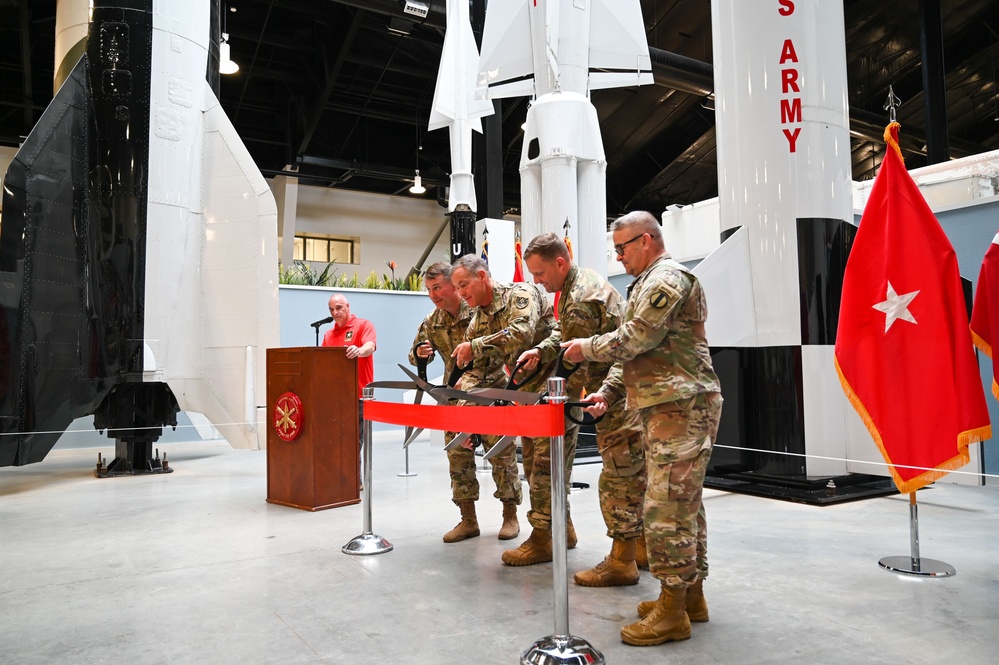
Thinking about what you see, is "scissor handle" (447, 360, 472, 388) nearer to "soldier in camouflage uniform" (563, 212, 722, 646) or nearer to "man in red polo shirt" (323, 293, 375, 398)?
"soldier in camouflage uniform" (563, 212, 722, 646)

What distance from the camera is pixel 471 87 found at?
947cm

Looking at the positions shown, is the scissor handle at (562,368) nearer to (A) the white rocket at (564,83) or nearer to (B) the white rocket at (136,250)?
(A) the white rocket at (564,83)

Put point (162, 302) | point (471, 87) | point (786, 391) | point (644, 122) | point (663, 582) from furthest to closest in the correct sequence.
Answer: point (644, 122)
point (471, 87)
point (162, 302)
point (786, 391)
point (663, 582)

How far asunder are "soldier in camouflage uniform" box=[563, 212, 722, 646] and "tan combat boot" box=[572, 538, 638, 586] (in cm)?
45

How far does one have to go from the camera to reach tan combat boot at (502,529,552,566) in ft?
10.8

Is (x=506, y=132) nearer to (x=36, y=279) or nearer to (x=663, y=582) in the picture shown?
(x=36, y=279)

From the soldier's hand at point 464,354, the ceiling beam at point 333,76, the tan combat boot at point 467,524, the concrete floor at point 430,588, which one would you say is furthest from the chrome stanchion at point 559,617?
the ceiling beam at point 333,76

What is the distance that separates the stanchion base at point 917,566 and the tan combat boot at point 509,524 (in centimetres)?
184

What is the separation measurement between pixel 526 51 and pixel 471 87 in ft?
7.76

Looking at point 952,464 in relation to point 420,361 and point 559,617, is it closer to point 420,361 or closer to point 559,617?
point 559,617

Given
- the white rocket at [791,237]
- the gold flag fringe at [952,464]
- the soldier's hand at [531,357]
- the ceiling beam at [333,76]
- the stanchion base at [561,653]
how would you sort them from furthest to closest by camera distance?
the ceiling beam at [333,76] < the white rocket at [791,237] < the gold flag fringe at [952,464] < the soldier's hand at [531,357] < the stanchion base at [561,653]

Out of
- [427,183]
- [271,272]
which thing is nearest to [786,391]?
[271,272]

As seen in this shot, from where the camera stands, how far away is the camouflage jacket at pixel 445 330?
13.3 feet

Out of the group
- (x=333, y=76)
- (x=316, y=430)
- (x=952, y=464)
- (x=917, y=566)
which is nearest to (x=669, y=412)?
(x=917, y=566)
